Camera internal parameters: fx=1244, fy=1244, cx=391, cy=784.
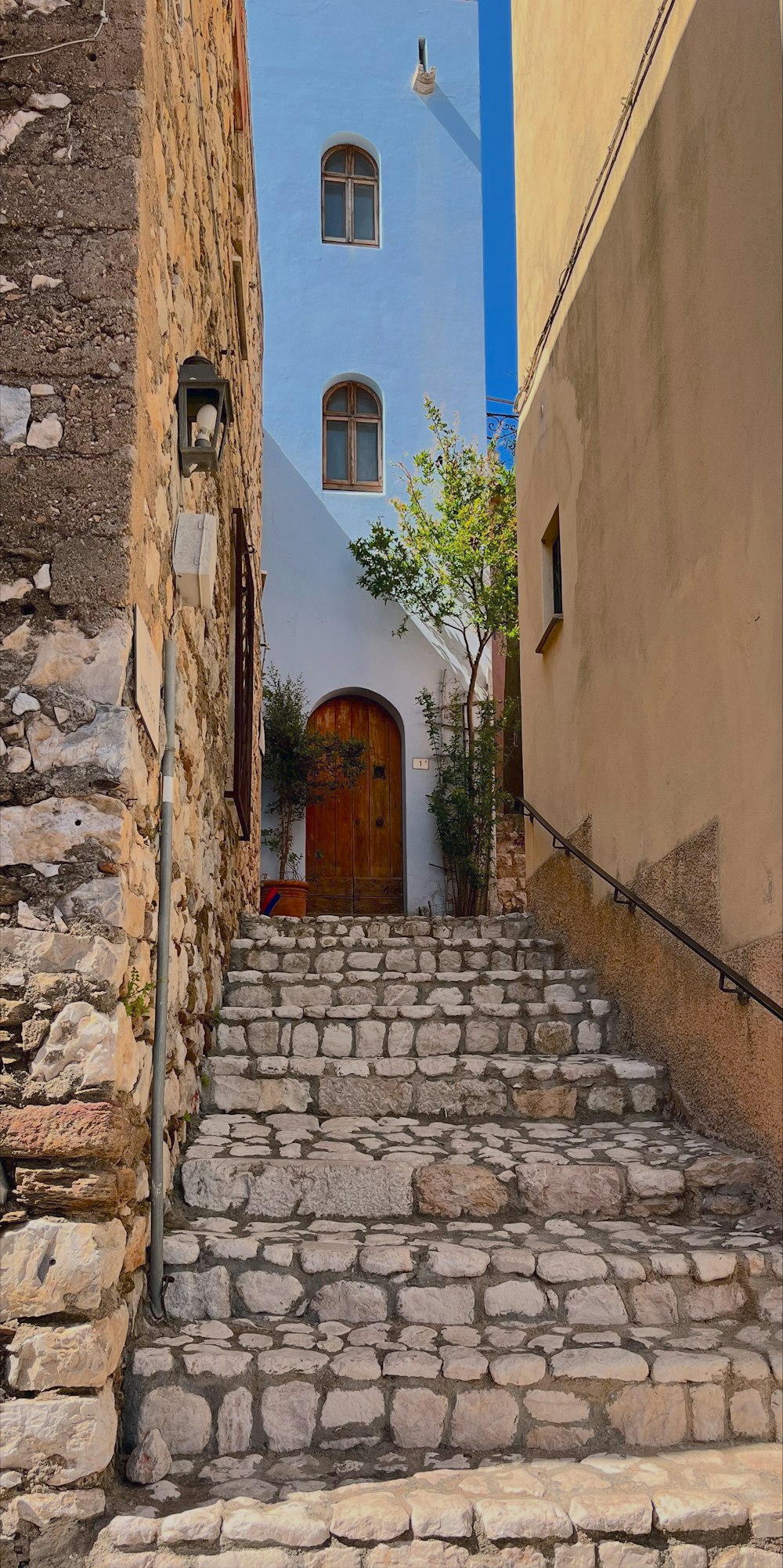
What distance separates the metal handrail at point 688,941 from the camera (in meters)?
3.58

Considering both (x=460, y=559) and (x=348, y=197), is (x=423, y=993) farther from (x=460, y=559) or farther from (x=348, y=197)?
(x=348, y=197)

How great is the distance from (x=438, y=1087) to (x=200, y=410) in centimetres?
244

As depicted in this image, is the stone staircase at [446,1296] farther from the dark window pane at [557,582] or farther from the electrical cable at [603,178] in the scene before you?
the electrical cable at [603,178]

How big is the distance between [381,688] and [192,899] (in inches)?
262

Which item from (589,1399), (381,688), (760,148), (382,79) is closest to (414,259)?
(382,79)

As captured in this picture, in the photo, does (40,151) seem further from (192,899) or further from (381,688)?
(381,688)

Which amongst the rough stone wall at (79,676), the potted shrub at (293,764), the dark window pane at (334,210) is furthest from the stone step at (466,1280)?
the dark window pane at (334,210)

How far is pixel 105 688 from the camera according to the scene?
115 inches

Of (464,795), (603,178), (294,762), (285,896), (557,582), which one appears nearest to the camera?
(603,178)

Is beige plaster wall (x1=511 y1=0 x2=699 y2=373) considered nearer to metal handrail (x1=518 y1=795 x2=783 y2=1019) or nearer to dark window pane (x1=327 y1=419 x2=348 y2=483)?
metal handrail (x1=518 y1=795 x2=783 y2=1019)

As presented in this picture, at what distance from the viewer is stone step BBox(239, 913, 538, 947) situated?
6.14m

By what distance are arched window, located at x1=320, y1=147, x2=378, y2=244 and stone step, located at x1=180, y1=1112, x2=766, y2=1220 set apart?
32.5 ft

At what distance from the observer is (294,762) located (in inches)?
398

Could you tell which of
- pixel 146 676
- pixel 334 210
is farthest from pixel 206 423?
pixel 334 210
